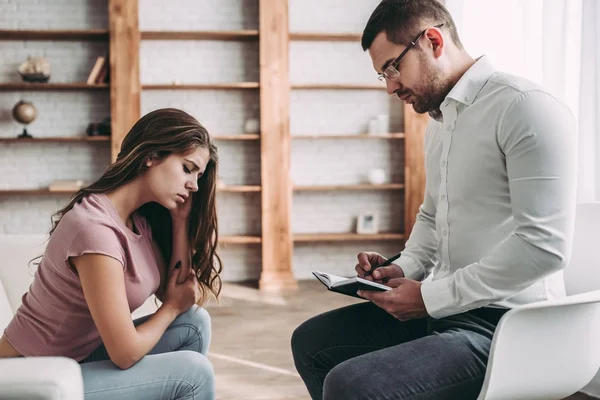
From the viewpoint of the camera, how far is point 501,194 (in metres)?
1.71

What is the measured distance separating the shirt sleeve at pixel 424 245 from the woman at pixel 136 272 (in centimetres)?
62

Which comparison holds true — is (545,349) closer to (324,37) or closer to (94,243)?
(94,243)

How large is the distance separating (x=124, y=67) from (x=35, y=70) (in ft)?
2.40

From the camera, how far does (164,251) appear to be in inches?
79.8

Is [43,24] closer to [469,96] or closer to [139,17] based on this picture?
[139,17]

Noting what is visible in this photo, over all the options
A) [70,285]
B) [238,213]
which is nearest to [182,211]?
[70,285]

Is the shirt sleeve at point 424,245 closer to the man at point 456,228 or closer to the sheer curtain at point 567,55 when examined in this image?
the man at point 456,228

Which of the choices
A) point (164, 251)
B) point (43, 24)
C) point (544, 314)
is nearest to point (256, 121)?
point (43, 24)

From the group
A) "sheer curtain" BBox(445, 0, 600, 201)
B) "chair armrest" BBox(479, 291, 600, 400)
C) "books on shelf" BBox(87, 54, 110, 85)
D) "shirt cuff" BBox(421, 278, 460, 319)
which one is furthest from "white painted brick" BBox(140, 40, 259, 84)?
"chair armrest" BBox(479, 291, 600, 400)

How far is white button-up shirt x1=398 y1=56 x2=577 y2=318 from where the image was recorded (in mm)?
1569

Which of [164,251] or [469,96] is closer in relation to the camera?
[469,96]

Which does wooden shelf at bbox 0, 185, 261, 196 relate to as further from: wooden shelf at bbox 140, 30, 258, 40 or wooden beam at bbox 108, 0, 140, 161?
wooden shelf at bbox 140, 30, 258, 40

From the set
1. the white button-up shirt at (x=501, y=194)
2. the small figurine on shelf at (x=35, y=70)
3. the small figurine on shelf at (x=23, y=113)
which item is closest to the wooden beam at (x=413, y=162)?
the small figurine on shelf at (x=35, y=70)

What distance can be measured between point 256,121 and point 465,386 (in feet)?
14.4
